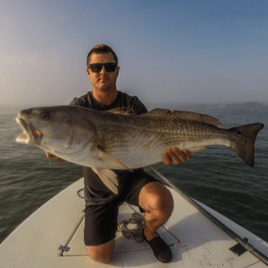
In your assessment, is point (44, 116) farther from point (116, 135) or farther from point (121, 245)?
point (121, 245)

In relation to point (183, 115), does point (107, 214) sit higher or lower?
lower

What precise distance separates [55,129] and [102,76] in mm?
1630

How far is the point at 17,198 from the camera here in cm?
730

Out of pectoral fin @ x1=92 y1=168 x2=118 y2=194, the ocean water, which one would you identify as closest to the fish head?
pectoral fin @ x1=92 y1=168 x2=118 y2=194

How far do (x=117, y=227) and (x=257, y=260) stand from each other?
2.31 metres

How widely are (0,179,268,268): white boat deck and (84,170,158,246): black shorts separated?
0.91ft

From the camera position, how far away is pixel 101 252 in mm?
3174

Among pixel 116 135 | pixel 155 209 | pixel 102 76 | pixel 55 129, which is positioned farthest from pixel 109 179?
pixel 102 76

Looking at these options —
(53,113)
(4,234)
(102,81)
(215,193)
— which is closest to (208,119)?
(102,81)

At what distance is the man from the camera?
3424 millimetres

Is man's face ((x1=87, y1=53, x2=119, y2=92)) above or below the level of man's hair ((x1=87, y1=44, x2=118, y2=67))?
below

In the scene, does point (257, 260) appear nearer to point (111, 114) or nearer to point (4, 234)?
point (111, 114)

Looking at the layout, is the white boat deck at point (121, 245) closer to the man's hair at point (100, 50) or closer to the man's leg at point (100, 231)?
the man's leg at point (100, 231)

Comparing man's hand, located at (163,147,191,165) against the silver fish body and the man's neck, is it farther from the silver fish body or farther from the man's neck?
the man's neck
